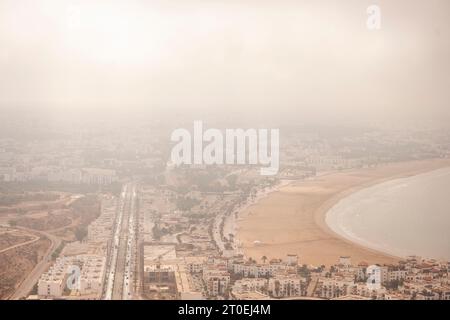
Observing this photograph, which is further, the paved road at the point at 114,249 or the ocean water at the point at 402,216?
the ocean water at the point at 402,216

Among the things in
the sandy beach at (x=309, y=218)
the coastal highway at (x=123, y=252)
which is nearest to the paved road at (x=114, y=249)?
the coastal highway at (x=123, y=252)

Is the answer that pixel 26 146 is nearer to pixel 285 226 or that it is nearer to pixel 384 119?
pixel 285 226

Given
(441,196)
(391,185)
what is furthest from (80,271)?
(391,185)

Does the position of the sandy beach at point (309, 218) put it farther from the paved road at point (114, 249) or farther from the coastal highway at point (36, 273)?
the coastal highway at point (36, 273)
